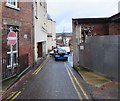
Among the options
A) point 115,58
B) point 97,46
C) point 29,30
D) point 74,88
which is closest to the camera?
point 74,88

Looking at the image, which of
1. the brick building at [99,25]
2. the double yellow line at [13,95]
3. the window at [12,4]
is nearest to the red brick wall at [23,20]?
the window at [12,4]

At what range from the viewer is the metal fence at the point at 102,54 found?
1559 cm

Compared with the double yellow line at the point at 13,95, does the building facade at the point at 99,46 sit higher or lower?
higher

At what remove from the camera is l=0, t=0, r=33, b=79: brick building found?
1640 centimetres

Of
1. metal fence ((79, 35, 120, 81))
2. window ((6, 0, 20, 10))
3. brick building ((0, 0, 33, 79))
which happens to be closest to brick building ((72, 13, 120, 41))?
metal fence ((79, 35, 120, 81))

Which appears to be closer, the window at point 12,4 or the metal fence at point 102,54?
the metal fence at point 102,54

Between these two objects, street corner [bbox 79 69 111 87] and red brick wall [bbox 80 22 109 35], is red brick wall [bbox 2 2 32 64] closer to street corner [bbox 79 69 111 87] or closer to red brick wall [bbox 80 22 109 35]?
street corner [bbox 79 69 111 87]

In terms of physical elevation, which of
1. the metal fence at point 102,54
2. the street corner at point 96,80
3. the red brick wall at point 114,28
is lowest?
the street corner at point 96,80

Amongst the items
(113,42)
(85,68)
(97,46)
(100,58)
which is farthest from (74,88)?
(85,68)

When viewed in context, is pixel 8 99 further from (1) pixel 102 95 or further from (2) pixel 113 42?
(2) pixel 113 42

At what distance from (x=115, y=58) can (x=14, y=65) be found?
6.44 metres

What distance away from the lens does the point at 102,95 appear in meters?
11.8

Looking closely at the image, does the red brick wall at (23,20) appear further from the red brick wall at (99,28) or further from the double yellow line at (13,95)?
the red brick wall at (99,28)

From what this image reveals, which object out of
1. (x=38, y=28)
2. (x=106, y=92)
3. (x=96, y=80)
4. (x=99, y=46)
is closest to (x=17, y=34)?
(x=99, y=46)
